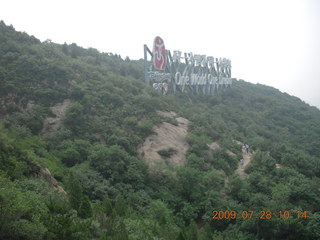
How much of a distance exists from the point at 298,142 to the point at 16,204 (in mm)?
33150

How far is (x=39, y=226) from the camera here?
7.64 m

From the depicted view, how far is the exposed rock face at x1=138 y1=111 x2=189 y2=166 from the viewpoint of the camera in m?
20.8

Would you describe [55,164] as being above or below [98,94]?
below

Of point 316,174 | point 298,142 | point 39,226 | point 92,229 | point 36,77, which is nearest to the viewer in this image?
point 39,226

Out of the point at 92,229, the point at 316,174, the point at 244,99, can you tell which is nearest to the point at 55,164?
the point at 92,229

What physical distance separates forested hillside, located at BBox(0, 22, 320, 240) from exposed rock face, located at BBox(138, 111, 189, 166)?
→ 394mm

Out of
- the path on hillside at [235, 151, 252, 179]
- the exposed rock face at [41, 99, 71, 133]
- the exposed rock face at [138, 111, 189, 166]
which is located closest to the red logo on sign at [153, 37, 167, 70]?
the exposed rock face at [138, 111, 189, 166]

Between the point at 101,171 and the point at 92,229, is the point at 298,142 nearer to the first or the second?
the point at 101,171

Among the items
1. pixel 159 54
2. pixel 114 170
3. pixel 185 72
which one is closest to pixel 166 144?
pixel 114 170

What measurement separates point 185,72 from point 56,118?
20.9 metres

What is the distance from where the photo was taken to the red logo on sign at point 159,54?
31612mm
